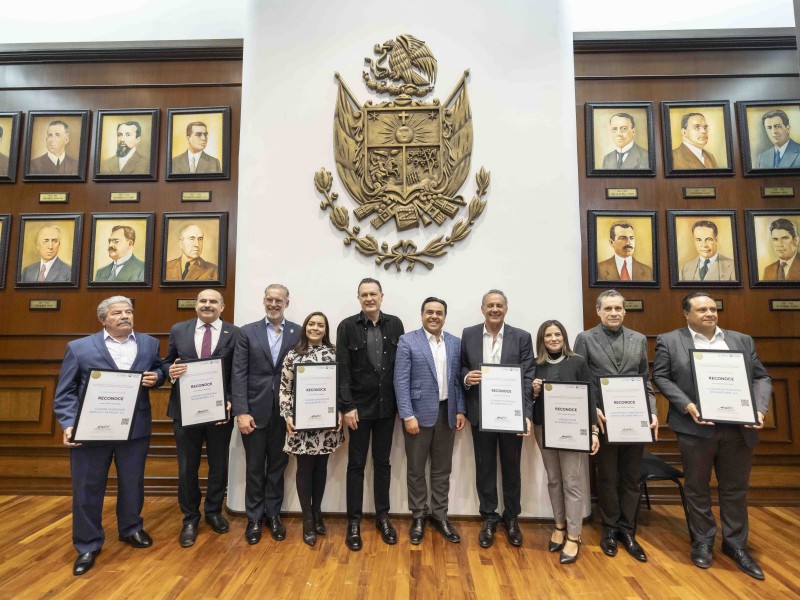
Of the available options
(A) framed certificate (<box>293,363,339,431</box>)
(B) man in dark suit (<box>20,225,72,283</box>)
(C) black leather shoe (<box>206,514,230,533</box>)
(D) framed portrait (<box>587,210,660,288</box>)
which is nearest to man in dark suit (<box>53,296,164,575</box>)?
(C) black leather shoe (<box>206,514,230,533</box>)

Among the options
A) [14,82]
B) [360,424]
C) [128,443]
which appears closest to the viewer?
[128,443]

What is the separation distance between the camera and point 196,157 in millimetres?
4445

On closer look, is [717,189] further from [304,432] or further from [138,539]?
[138,539]

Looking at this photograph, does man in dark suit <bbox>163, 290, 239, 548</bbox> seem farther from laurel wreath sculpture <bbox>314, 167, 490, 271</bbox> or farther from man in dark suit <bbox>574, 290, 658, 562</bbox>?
man in dark suit <bbox>574, 290, 658, 562</bbox>

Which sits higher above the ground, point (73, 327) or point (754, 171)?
point (754, 171)

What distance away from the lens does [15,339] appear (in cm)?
432

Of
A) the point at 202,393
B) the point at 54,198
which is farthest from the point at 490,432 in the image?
the point at 54,198

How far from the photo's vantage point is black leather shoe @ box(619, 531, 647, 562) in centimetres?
279

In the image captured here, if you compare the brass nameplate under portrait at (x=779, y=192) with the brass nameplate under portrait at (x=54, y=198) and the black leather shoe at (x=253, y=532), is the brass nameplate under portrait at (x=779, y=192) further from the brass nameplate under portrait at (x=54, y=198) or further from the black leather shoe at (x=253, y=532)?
the brass nameplate under portrait at (x=54, y=198)

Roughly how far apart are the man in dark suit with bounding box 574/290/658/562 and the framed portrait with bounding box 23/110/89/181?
517 cm

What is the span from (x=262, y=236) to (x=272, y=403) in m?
1.42

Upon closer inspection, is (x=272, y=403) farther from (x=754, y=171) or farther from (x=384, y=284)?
(x=754, y=171)

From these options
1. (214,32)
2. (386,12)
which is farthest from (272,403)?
(214,32)

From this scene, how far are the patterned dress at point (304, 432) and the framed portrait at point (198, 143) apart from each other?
2.40m
